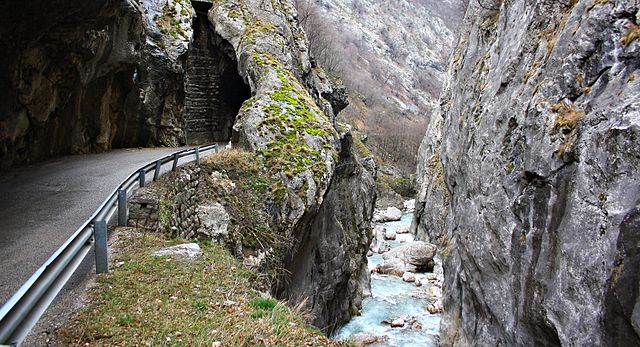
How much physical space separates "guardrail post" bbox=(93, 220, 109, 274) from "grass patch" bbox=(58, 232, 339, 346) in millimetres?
163

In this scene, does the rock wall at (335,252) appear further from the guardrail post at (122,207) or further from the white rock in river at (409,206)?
the white rock in river at (409,206)

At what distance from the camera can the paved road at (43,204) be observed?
21.3 ft

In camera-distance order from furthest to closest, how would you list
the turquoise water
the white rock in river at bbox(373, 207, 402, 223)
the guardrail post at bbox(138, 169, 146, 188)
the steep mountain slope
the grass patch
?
the steep mountain slope, the white rock in river at bbox(373, 207, 402, 223), the turquoise water, the guardrail post at bbox(138, 169, 146, 188), the grass patch

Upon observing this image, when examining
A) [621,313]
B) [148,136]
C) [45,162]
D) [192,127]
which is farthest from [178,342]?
[192,127]

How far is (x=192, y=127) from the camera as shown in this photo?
25969mm

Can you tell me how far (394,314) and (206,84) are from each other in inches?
669

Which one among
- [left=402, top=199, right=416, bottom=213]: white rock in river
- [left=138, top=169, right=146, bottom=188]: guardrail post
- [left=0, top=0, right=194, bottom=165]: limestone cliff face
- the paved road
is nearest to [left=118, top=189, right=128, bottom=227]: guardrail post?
the paved road

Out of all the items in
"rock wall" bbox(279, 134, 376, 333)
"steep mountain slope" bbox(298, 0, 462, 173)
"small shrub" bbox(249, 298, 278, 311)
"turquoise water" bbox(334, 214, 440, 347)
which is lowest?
"turquoise water" bbox(334, 214, 440, 347)

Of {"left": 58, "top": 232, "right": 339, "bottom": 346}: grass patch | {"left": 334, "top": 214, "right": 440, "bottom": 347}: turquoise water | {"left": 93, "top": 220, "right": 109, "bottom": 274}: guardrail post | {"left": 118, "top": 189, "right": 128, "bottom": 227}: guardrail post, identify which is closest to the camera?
{"left": 58, "top": 232, "right": 339, "bottom": 346}: grass patch

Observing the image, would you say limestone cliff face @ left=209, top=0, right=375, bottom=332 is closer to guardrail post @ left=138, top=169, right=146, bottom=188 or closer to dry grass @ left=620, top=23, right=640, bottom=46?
guardrail post @ left=138, top=169, right=146, bottom=188

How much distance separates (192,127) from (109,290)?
20.9 meters

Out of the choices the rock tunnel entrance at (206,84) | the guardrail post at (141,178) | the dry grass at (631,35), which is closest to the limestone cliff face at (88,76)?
the rock tunnel entrance at (206,84)

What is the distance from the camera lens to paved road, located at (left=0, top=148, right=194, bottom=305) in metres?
6.48

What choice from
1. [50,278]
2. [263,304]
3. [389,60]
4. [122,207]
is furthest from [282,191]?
[389,60]
